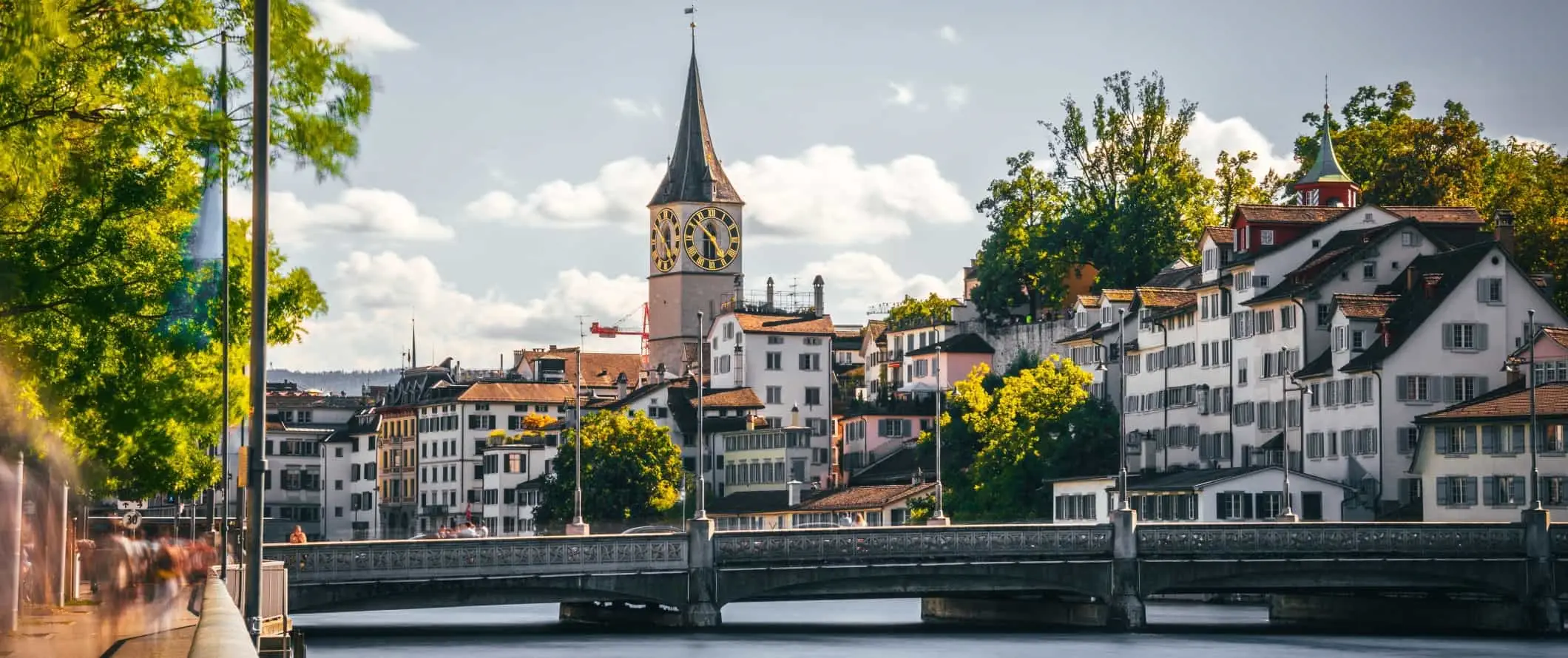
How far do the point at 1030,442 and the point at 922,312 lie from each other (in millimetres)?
47420

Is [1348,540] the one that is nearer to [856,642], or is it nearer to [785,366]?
[856,642]

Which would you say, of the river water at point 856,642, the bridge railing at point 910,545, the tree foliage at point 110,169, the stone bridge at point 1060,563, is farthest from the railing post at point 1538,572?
the tree foliage at point 110,169

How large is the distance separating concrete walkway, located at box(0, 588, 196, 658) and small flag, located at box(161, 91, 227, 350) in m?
3.36

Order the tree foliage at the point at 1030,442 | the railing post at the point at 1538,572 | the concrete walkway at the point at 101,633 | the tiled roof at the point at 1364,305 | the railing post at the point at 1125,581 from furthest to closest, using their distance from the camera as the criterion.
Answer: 1. the tree foliage at the point at 1030,442
2. the tiled roof at the point at 1364,305
3. the railing post at the point at 1125,581
4. the railing post at the point at 1538,572
5. the concrete walkway at the point at 101,633

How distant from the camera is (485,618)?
88125 mm

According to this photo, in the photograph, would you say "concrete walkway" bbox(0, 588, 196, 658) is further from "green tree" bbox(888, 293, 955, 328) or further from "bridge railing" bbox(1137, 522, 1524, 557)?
"green tree" bbox(888, 293, 955, 328)

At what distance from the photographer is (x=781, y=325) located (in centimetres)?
16025

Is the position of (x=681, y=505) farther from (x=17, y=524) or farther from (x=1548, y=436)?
(x=17, y=524)

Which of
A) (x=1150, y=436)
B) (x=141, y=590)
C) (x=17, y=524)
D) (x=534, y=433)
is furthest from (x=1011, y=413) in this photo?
(x=17, y=524)

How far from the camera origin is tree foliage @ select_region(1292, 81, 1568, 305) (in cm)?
11481

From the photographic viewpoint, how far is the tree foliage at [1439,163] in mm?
114812

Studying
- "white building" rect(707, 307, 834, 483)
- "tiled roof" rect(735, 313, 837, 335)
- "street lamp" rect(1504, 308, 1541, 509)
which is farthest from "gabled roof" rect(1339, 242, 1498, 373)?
"tiled roof" rect(735, 313, 837, 335)

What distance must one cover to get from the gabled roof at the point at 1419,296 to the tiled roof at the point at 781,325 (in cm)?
6528

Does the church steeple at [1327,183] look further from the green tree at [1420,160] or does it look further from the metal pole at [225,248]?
the metal pole at [225,248]
